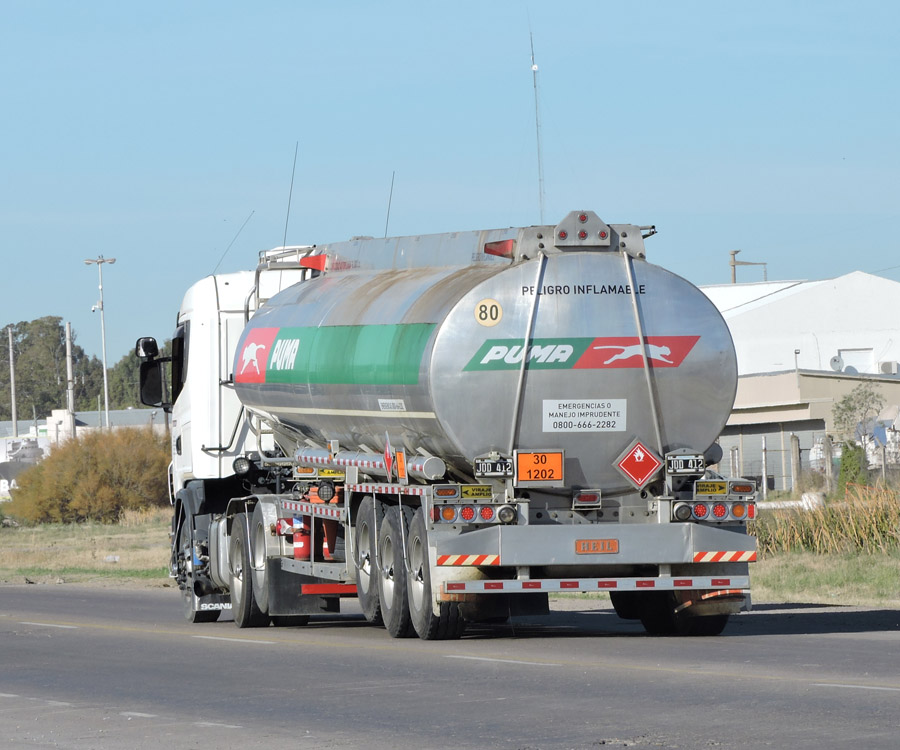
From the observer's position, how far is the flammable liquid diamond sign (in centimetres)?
1490

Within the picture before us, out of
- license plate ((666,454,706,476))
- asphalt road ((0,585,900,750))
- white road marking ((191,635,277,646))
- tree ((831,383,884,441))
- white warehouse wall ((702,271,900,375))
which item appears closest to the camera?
asphalt road ((0,585,900,750))

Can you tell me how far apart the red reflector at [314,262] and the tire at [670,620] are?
17.6 ft

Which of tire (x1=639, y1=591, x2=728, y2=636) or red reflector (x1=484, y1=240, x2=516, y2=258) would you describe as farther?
tire (x1=639, y1=591, x2=728, y2=636)

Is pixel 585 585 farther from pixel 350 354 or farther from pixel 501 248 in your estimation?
pixel 350 354

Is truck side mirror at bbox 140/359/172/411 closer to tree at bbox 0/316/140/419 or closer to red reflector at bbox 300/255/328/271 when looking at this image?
red reflector at bbox 300/255/328/271

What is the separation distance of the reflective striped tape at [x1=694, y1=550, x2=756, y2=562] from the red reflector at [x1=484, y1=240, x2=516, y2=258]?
3166mm

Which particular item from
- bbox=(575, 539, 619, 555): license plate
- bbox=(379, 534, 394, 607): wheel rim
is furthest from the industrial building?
bbox=(575, 539, 619, 555): license plate

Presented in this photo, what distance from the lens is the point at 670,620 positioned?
53.4ft

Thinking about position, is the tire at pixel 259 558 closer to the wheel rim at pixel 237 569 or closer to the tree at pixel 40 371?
the wheel rim at pixel 237 569

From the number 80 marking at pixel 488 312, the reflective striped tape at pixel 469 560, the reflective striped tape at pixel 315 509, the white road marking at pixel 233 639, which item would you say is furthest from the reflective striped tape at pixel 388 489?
the white road marking at pixel 233 639

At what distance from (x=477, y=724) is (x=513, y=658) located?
3.90 m

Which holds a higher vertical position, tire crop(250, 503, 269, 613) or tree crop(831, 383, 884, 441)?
tree crop(831, 383, 884, 441)

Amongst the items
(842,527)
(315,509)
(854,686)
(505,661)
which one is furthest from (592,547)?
(842,527)

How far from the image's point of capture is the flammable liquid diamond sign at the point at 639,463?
48.9 feet
